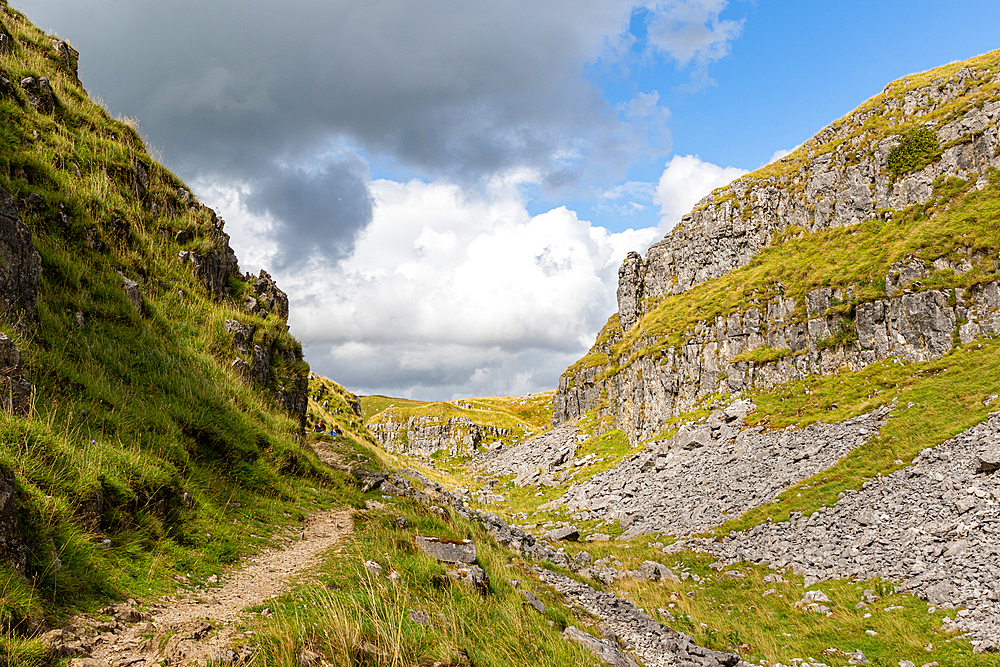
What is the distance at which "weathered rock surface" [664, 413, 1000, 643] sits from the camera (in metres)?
16.0

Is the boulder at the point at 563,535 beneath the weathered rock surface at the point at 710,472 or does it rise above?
beneath

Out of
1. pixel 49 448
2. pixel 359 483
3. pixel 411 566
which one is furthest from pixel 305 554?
pixel 359 483

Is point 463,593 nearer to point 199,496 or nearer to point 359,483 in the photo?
point 199,496

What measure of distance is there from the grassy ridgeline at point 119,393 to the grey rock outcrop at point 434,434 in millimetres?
77595

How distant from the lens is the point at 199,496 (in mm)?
9766

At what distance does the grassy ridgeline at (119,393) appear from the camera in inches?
268

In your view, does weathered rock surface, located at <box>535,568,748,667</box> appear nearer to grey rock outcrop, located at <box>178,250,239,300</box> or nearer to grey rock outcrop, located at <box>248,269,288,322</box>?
grey rock outcrop, located at <box>248,269,288,322</box>

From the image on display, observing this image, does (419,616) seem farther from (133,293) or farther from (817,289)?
(817,289)

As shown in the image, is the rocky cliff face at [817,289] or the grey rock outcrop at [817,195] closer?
the rocky cliff face at [817,289]

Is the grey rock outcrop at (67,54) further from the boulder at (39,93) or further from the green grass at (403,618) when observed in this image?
the green grass at (403,618)

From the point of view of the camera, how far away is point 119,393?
10.5 metres

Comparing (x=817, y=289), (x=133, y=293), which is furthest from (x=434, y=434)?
(x=133, y=293)

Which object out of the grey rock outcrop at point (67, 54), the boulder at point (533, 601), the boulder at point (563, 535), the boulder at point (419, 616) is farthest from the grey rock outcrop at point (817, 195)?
the grey rock outcrop at point (67, 54)

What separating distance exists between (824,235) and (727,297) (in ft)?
42.5
